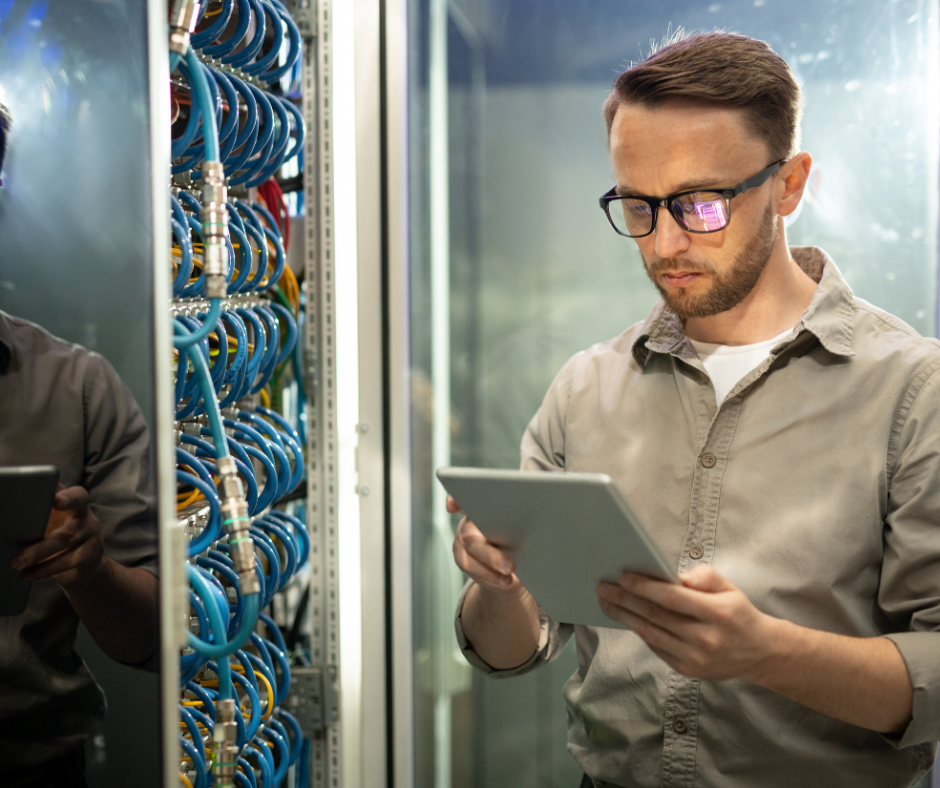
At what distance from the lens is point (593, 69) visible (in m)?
1.82

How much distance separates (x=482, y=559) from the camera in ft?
3.67

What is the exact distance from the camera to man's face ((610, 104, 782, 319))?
4.15 feet

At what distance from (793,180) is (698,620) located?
0.79 metres

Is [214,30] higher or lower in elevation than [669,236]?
higher

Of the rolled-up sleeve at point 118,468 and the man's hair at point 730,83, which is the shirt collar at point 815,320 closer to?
the man's hair at point 730,83

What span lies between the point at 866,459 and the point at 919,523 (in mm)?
114

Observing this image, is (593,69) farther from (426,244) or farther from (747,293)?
(747,293)

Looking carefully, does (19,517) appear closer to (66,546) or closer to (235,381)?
(66,546)

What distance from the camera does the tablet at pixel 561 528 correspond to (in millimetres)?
863

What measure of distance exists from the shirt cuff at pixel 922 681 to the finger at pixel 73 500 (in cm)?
105

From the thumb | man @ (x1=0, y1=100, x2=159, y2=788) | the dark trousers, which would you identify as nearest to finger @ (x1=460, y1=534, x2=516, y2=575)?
the thumb

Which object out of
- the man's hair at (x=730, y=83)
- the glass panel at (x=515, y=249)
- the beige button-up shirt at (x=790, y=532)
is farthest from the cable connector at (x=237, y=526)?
the man's hair at (x=730, y=83)

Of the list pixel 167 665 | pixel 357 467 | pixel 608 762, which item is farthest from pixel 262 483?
pixel 608 762

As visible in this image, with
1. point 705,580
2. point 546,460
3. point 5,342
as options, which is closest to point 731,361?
point 546,460
